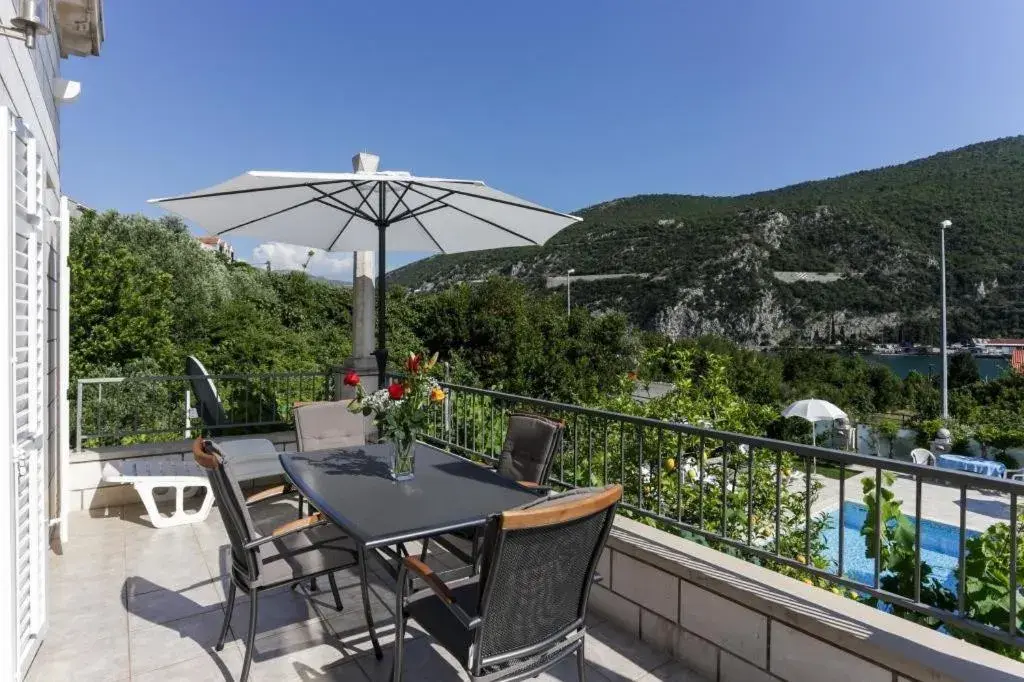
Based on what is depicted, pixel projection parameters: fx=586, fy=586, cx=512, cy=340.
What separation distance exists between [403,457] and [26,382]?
1.59 metres

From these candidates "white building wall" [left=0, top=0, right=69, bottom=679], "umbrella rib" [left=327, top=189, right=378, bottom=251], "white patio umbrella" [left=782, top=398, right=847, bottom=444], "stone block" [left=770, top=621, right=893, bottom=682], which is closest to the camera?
"stone block" [left=770, top=621, right=893, bottom=682]

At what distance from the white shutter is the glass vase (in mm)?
1438

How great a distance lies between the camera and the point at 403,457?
283cm

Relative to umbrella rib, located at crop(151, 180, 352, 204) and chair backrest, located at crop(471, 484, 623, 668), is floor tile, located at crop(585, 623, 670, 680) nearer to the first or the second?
chair backrest, located at crop(471, 484, 623, 668)

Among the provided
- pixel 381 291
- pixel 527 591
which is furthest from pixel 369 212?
pixel 527 591

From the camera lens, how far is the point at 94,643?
2.64m

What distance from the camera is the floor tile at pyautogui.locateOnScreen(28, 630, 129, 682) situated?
2393 millimetres

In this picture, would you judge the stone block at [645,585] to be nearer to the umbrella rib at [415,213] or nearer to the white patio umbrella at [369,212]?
the white patio umbrella at [369,212]

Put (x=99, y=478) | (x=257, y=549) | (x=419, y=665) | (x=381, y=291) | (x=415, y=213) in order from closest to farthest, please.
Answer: (x=257, y=549) → (x=419, y=665) → (x=99, y=478) → (x=415, y=213) → (x=381, y=291)

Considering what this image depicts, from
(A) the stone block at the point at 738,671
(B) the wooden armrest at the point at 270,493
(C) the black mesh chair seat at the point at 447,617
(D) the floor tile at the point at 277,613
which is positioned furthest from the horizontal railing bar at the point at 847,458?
(D) the floor tile at the point at 277,613

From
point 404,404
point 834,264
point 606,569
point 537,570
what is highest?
point 834,264

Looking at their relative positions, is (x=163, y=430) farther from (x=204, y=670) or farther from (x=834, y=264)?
(x=834, y=264)

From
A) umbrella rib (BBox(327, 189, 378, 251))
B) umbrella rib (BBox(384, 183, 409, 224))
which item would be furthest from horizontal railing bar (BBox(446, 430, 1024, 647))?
umbrella rib (BBox(327, 189, 378, 251))

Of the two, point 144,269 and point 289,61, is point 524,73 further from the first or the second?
point 144,269
